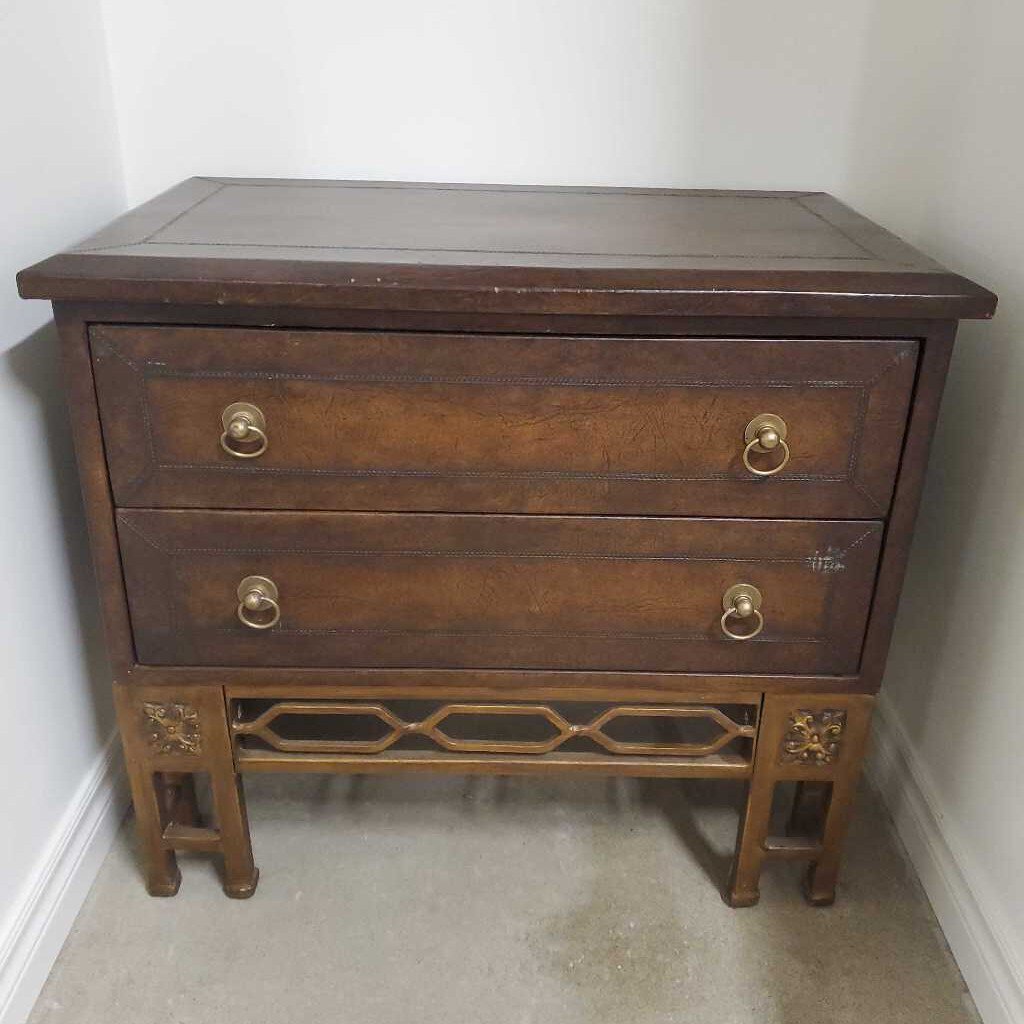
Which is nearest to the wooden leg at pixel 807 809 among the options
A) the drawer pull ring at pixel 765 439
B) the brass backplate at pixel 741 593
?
the brass backplate at pixel 741 593

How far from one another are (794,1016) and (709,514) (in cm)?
62

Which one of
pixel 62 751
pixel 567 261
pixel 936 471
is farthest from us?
pixel 936 471

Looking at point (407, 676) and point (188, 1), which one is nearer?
point (407, 676)

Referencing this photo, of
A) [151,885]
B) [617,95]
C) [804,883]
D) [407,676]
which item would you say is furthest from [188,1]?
[804,883]

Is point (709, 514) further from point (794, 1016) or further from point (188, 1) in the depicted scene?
point (188, 1)

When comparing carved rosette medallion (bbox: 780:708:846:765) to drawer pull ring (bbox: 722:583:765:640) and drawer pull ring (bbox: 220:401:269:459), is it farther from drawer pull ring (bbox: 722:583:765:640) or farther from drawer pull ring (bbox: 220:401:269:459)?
drawer pull ring (bbox: 220:401:269:459)

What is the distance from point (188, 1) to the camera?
131 centimetres

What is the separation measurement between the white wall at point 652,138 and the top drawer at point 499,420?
0.81 ft

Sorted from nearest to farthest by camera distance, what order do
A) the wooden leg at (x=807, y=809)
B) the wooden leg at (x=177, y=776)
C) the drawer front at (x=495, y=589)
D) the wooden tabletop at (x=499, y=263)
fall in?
the wooden tabletop at (x=499, y=263), the drawer front at (x=495, y=589), the wooden leg at (x=177, y=776), the wooden leg at (x=807, y=809)

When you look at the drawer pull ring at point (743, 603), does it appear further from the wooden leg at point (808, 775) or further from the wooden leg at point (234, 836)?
the wooden leg at point (234, 836)

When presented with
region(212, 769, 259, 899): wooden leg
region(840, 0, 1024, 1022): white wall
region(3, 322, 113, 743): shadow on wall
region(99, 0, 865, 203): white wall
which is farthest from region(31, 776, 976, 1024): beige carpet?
region(99, 0, 865, 203): white wall

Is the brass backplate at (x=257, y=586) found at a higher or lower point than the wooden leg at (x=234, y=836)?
higher

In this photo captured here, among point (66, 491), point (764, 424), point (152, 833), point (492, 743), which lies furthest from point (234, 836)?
point (764, 424)

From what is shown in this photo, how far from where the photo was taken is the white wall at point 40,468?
108 cm
